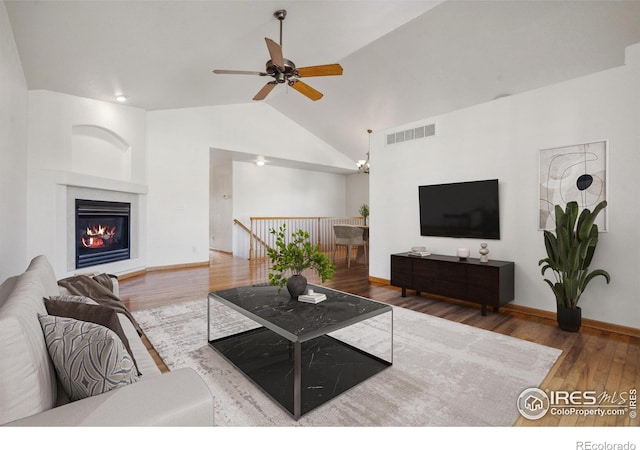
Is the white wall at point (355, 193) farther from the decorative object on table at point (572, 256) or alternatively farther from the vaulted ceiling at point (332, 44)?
the decorative object on table at point (572, 256)

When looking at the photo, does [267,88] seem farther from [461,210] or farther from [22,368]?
A: [22,368]

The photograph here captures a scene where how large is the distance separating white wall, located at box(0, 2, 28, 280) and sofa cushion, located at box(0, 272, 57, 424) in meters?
2.26

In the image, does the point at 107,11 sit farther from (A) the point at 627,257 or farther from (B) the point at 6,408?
(A) the point at 627,257

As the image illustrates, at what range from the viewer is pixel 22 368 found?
35.4 inches

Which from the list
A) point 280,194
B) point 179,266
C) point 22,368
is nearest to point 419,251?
point 22,368

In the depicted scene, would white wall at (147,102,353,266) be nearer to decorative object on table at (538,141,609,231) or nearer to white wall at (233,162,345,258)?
white wall at (233,162,345,258)

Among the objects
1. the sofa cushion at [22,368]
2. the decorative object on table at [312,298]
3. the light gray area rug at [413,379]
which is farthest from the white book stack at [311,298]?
the sofa cushion at [22,368]

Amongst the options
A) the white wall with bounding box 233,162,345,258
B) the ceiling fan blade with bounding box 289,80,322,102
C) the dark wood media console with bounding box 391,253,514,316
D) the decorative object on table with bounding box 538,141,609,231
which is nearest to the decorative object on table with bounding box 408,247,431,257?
the dark wood media console with bounding box 391,253,514,316

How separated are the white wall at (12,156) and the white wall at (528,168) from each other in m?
4.37

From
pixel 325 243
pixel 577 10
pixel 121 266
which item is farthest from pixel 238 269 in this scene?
pixel 577 10

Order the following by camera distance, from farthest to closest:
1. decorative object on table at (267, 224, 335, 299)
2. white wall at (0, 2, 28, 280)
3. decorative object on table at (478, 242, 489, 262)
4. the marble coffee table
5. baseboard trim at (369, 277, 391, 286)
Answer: baseboard trim at (369, 277, 391, 286) < decorative object on table at (478, 242, 489, 262) < white wall at (0, 2, 28, 280) < decorative object on table at (267, 224, 335, 299) < the marble coffee table

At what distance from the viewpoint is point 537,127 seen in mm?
3381

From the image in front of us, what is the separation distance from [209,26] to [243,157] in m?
4.50

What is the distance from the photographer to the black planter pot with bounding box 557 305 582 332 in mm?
2916
